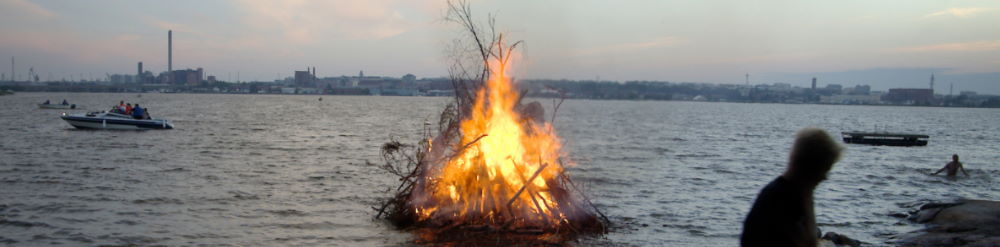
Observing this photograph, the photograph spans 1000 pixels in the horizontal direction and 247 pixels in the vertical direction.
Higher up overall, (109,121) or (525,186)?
(525,186)

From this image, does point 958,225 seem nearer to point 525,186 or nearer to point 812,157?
point 525,186

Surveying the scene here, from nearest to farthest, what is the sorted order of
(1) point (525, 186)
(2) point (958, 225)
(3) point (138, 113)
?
1. (1) point (525, 186)
2. (2) point (958, 225)
3. (3) point (138, 113)

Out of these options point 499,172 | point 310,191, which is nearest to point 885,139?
point 310,191

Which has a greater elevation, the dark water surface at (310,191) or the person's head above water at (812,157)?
the person's head above water at (812,157)

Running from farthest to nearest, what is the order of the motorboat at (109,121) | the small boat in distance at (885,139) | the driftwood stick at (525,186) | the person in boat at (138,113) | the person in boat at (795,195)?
the small boat in distance at (885,139), the person in boat at (138,113), the motorboat at (109,121), the driftwood stick at (525,186), the person in boat at (795,195)

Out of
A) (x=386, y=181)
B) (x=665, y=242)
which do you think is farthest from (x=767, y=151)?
(x=665, y=242)

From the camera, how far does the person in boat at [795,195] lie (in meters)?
4.35

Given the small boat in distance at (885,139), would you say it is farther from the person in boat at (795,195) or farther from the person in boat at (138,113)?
the person in boat at (795,195)

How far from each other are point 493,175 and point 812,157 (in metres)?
8.75

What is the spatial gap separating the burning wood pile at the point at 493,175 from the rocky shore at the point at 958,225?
5.79m

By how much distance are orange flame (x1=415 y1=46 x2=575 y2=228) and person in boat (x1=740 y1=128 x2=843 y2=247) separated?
27.3 feet

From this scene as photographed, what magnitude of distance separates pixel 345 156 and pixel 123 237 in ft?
57.9

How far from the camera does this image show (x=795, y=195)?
4348 millimetres

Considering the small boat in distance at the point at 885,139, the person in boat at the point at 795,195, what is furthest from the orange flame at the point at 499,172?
the small boat in distance at the point at 885,139
